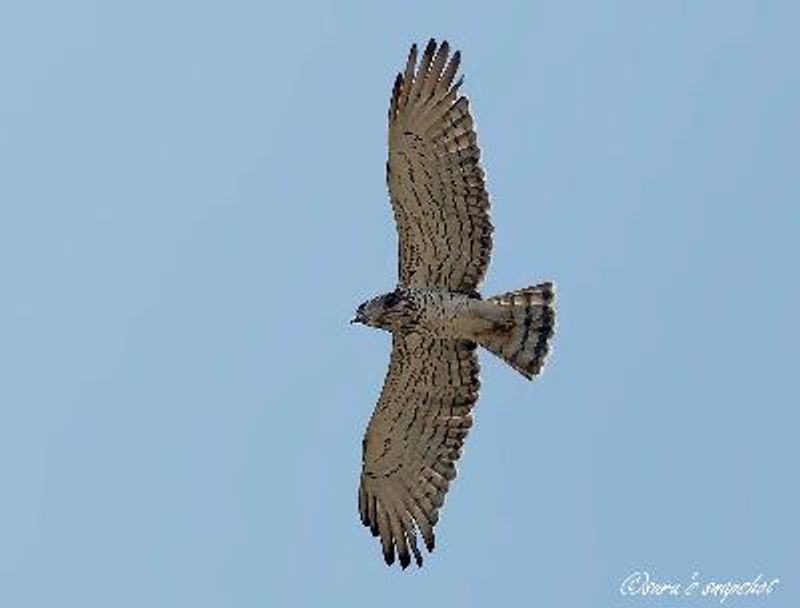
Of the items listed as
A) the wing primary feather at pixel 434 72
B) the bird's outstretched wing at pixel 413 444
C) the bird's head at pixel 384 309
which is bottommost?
the bird's outstretched wing at pixel 413 444

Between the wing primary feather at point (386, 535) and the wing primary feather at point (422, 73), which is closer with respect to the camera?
the wing primary feather at point (422, 73)

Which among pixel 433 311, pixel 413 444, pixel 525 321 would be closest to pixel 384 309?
pixel 433 311

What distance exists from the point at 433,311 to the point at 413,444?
144 cm

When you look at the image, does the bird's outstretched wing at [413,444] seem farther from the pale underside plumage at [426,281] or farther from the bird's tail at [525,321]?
the bird's tail at [525,321]

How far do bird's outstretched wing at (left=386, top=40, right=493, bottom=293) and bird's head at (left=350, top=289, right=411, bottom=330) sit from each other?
0.53m

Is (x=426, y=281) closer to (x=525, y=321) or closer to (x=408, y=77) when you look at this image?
(x=525, y=321)

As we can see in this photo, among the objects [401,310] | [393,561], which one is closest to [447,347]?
[401,310]

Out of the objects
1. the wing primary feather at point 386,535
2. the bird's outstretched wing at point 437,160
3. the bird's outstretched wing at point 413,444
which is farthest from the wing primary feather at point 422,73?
the wing primary feather at point 386,535

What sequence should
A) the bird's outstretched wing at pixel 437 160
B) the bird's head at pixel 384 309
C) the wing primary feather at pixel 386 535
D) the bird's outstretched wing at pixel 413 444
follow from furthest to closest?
the wing primary feather at pixel 386 535 → the bird's outstretched wing at pixel 413 444 → the bird's head at pixel 384 309 → the bird's outstretched wing at pixel 437 160

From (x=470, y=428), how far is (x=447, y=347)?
0.79 meters

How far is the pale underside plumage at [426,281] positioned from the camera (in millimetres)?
15766

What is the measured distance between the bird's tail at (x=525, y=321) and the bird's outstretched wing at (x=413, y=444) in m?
0.51

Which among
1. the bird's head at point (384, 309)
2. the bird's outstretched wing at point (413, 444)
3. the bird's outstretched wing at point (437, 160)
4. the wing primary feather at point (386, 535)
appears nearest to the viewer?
the bird's outstretched wing at point (437, 160)

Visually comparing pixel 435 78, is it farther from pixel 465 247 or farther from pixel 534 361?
pixel 534 361
